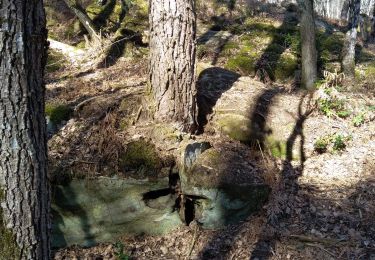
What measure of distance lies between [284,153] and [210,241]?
209 cm

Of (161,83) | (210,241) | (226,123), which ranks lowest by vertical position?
(210,241)

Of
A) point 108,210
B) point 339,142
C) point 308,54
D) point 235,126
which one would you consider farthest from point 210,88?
point 108,210

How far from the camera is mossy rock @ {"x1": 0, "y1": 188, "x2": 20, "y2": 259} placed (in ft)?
8.79

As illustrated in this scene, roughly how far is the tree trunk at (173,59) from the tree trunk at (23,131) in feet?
10.1

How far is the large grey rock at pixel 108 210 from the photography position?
543 cm

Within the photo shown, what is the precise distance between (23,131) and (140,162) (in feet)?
9.95

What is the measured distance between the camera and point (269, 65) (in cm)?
938

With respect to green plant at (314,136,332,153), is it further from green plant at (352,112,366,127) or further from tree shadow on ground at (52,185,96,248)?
tree shadow on ground at (52,185,96,248)

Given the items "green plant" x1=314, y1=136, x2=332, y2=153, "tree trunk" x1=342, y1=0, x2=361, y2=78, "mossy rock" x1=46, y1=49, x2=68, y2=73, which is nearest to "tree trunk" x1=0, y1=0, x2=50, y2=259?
"green plant" x1=314, y1=136, x2=332, y2=153

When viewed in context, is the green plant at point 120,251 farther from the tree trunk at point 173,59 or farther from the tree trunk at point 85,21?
the tree trunk at point 85,21

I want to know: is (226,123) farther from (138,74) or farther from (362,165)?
(138,74)

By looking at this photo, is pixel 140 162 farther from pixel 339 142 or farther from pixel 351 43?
pixel 351 43

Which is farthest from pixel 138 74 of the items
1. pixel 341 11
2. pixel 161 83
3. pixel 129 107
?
pixel 341 11

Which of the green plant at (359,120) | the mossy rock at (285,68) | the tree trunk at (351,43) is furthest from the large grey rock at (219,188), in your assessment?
the tree trunk at (351,43)
